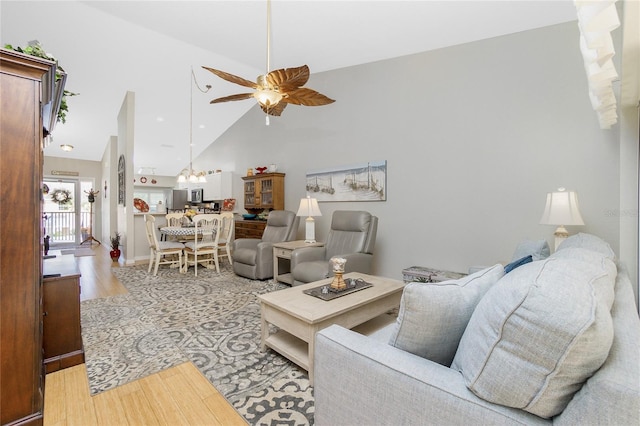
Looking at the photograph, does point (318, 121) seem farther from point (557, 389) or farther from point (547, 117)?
point (557, 389)

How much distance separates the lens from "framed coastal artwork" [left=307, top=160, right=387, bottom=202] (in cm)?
410

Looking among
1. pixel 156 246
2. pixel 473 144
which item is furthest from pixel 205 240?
pixel 473 144

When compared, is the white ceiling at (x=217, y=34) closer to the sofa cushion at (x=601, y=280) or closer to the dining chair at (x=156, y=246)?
the dining chair at (x=156, y=246)

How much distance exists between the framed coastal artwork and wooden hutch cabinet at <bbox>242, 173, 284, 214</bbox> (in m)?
0.77

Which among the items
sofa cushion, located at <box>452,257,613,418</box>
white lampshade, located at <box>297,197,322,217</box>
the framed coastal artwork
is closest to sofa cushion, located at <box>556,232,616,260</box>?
sofa cushion, located at <box>452,257,613,418</box>

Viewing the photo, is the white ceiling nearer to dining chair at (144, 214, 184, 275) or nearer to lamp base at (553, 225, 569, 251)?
lamp base at (553, 225, 569, 251)

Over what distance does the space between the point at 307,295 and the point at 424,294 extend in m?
1.36

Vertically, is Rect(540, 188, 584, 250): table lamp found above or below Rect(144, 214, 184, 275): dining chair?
above

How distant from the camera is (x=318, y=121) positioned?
4914mm

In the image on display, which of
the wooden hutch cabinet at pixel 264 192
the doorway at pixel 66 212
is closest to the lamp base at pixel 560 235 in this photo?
the wooden hutch cabinet at pixel 264 192

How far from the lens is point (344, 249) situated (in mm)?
3738

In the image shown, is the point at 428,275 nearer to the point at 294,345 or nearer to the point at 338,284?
the point at 338,284

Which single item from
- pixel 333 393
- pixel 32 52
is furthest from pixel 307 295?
pixel 32 52

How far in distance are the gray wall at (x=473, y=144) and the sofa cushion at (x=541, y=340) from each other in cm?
267
